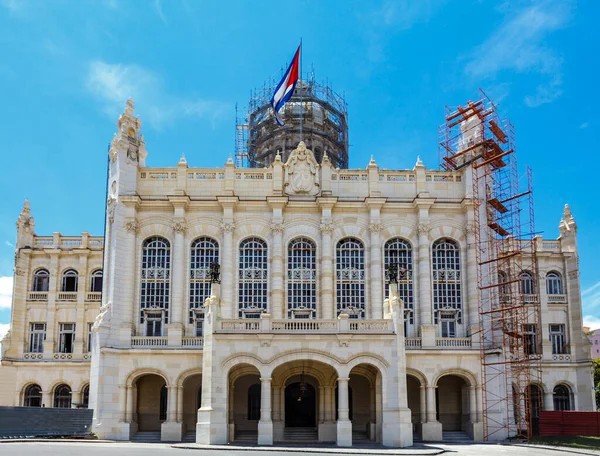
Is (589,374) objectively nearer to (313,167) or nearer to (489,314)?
(489,314)

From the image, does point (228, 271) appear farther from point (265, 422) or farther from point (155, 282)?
point (265, 422)

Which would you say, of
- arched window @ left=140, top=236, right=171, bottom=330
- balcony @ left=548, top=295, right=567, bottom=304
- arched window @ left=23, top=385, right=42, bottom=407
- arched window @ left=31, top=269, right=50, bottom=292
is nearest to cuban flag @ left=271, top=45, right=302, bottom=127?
arched window @ left=140, top=236, right=171, bottom=330

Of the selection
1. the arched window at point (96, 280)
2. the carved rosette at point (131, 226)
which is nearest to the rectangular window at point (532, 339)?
the carved rosette at point (131, 226)

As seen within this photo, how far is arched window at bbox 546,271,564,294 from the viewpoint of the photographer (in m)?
61.1

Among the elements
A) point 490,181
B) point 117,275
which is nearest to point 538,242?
point 490,181

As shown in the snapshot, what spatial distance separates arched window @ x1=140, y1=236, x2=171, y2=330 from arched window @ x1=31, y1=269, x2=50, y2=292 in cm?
1533

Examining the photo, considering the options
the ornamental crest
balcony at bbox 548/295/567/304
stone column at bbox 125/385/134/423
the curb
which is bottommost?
the curb

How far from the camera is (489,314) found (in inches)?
1955

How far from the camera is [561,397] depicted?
194 feet

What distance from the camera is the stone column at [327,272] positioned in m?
49.9

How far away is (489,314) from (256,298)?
54.7 feet

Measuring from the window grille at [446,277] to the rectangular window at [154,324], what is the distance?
19870 mm

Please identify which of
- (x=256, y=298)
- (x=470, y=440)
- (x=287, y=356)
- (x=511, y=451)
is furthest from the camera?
(x=256, y=298)

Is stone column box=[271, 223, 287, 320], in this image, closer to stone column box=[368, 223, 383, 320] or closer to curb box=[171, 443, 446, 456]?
stone column box=[368, 223, 383, 320]
